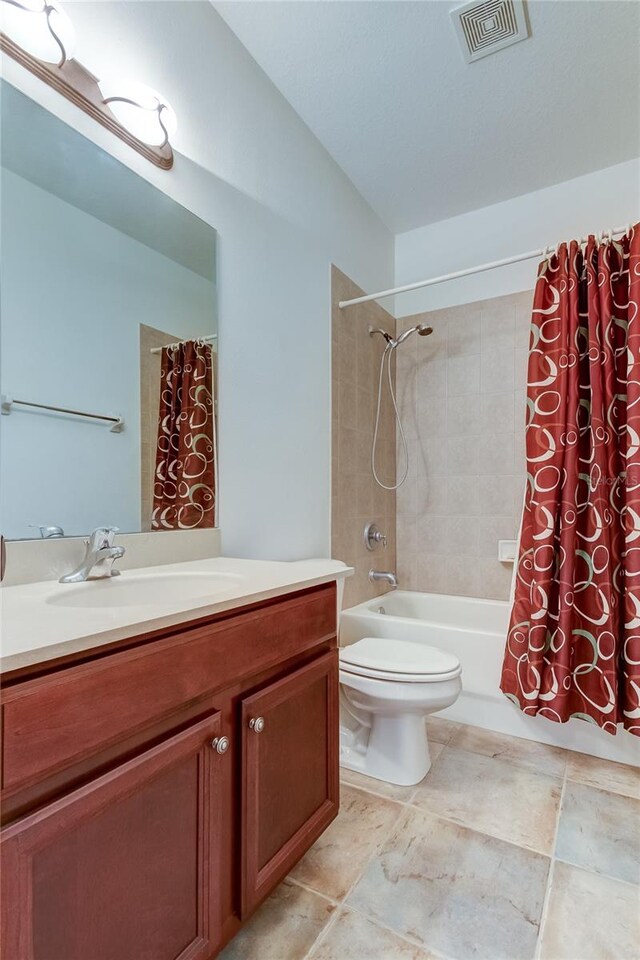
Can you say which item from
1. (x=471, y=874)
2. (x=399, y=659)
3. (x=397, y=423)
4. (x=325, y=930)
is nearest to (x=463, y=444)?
(x=397, y=423)

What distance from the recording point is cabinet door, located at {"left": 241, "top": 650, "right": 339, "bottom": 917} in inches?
36.9

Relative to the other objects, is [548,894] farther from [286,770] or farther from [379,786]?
[286,770]

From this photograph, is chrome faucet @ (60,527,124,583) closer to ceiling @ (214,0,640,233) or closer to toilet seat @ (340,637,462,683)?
toilet seat @ (340,637,462,683)

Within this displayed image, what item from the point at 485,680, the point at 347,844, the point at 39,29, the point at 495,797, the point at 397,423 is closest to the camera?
the point at 39,29

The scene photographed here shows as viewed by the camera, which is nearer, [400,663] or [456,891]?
[456,891]

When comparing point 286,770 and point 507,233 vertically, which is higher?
point 507,233

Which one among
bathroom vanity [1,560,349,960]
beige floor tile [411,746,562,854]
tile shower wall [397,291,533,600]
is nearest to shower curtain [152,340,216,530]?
bathroom vanity [1,560,349,960]

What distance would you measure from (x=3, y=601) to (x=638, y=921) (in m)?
1.53

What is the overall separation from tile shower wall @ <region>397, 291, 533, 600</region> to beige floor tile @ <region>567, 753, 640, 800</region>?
2.76 ft

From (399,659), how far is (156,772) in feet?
3.47

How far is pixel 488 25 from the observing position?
162 centimetres

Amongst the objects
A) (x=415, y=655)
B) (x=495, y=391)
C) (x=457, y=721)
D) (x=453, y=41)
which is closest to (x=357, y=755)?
(x=415, y=655)

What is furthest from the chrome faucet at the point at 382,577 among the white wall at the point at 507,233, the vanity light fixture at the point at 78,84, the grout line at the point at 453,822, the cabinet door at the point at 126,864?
the vanity light fixture at the point at 78,84

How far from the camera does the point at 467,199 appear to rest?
2.56 metres
